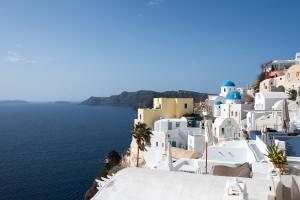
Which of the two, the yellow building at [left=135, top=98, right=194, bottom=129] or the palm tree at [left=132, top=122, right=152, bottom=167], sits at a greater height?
the yellow building at [left=135, top=98, right=194, bottom=129]

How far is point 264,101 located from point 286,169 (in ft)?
108

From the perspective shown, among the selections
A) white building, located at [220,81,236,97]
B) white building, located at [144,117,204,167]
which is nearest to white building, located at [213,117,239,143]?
white building, located at [144,117,204,167]

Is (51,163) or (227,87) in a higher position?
(227,87)

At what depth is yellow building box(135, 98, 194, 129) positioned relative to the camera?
53.9 metres

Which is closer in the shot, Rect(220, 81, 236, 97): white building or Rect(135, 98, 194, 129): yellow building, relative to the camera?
Rect(135, 98, 194, 129): yellow building

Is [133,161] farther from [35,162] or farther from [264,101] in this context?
[35,162]

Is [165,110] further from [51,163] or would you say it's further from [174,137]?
[51,163]

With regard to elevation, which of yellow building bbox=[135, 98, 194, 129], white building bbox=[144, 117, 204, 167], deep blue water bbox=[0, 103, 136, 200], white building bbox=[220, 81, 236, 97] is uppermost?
white building bbox=[220, 81, 236, 97]

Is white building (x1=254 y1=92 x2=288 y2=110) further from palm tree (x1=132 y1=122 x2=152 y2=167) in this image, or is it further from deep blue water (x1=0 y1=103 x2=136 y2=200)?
deep blue water (x1=0 y1=103 x2=136 y2=200)

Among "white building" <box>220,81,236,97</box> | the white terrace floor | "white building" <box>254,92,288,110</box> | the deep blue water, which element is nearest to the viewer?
the white terrace floor

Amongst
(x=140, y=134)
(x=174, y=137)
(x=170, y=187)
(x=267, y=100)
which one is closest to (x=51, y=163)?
(x=140, y=134)

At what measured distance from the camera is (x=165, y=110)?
5597 cm

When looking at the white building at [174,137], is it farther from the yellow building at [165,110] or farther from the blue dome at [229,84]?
the blue dome at [229,84]

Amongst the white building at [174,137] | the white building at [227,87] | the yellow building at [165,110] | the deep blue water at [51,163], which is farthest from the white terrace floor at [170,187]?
the white building at [227,87]
